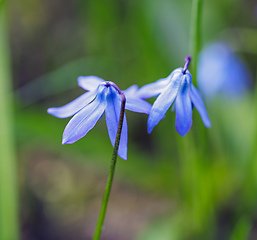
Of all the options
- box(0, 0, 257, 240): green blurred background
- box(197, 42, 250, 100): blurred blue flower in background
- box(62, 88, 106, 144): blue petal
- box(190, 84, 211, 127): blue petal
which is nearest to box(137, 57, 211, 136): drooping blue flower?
box(190, 84, 211, 127): blue petal

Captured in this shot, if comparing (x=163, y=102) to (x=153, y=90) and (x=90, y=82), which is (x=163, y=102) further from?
(x=90, y=82)

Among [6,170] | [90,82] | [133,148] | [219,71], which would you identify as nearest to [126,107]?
[90,82]

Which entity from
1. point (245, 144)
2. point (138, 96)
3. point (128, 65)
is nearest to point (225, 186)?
point (245, 144)

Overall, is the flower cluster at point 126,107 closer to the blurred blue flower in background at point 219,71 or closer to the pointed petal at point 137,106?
the pointed petal at point 137,106

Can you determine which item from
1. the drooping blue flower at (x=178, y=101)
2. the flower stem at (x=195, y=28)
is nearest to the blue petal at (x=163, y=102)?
the drooping blue flower at (x=178, y=101)

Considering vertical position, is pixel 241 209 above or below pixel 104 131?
below

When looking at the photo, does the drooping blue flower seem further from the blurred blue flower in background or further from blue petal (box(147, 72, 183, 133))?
the blurred blue flower in background

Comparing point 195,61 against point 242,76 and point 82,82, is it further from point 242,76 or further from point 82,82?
point 242,76
